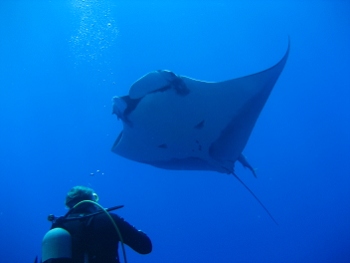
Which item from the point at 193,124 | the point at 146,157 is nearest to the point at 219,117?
the point at 193,124

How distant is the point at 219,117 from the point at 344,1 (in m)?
13.5

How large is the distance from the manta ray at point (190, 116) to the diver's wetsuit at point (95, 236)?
155 cm

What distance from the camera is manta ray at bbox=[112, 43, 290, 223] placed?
11.6 ft

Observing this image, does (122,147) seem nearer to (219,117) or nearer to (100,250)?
(219,117)

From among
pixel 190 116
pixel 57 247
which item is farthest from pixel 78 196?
pixel 190 116

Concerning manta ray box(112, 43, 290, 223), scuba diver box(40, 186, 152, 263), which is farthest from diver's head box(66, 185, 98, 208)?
manta ray box(112, 43, 290, 223)

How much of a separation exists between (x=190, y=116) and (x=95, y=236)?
7.01 ft

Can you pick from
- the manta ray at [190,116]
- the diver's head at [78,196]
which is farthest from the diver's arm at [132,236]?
the manta ray at [190,116]

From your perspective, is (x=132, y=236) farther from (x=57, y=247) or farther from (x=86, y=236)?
(x=57, y=247)

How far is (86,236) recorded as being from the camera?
2.27 meters

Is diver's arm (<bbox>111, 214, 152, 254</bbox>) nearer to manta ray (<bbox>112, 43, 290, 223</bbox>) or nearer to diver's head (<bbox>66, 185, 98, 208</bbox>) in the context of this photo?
diver's head (<bbox>66, 185, 98, 208</bbox>)

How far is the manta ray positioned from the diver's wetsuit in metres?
1.55

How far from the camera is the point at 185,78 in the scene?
139 inches

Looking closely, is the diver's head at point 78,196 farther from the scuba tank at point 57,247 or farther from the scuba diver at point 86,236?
the scuba tank at point 57,247
